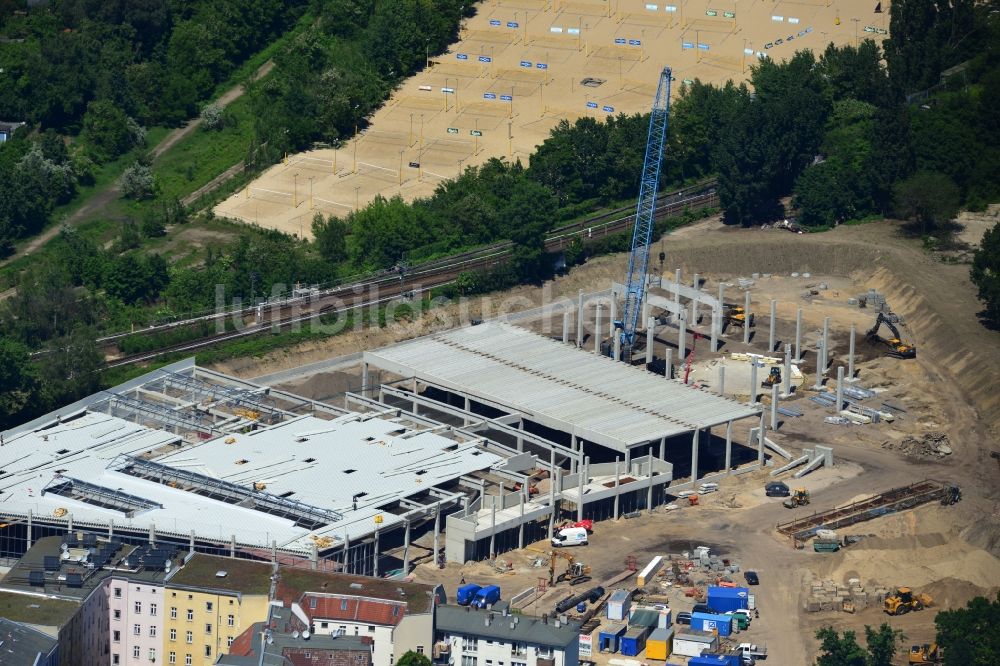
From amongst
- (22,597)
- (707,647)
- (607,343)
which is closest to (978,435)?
(607,343)

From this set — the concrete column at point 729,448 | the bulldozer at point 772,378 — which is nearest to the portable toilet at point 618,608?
the concrete column at point 729,448

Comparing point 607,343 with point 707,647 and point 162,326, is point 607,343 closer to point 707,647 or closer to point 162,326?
point 162,326

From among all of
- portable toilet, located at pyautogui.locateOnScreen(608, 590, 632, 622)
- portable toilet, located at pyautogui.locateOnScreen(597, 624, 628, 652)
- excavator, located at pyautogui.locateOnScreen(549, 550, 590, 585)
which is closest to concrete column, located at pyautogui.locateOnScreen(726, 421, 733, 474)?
excavator, located at pyautogui.locateOnScreen(549, 550, 590, 585)

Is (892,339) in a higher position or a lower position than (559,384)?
higher

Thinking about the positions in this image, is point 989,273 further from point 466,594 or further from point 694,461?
point 466,594

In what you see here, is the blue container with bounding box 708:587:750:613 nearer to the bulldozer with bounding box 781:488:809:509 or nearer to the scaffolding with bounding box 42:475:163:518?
the bulldozer with bounding box 781:488:809:509

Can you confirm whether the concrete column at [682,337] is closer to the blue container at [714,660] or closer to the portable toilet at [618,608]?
the portable toilet at [618,608]

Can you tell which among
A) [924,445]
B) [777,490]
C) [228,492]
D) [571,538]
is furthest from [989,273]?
[228,492]
